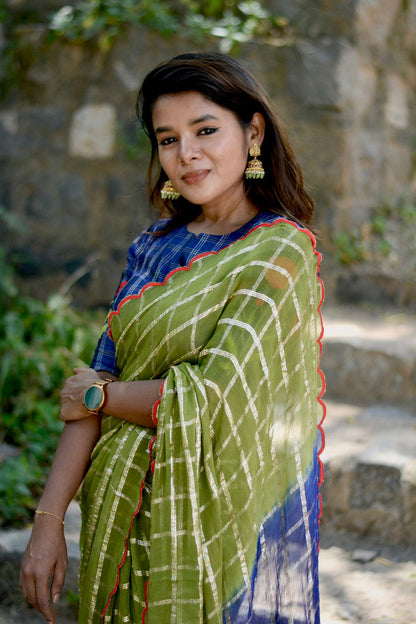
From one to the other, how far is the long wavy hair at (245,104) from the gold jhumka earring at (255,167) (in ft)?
0.15

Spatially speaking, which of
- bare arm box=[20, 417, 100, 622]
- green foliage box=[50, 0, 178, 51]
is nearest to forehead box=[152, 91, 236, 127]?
bare arm box=[20, 417, 100, 622]

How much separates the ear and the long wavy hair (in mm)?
11

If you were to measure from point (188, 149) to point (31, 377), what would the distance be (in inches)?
79.5

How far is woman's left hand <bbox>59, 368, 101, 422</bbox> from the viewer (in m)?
1.51

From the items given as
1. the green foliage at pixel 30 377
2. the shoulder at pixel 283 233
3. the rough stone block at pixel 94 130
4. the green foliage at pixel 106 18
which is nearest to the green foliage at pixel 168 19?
the green foliage at pixel 106 18

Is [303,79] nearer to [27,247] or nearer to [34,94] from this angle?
[34,94]

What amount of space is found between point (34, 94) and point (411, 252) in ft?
8.36

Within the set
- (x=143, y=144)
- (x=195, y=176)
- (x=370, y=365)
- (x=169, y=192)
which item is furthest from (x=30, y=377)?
(x=195, y=176)

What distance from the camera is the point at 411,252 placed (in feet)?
12.9

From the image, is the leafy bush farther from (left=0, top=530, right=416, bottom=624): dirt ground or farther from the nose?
the nose

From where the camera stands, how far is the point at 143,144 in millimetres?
3883

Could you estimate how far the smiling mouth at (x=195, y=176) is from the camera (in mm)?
1551

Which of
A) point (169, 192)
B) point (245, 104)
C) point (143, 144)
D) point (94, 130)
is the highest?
point (94, 130)

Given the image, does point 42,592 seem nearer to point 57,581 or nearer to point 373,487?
point 57,581
